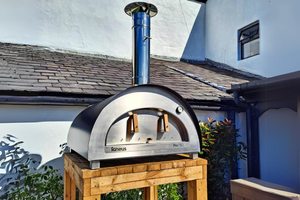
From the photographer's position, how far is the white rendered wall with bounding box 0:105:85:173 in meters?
4.01

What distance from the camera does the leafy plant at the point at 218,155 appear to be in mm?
4758

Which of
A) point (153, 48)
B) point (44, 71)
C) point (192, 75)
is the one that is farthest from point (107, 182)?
point (153, 48)

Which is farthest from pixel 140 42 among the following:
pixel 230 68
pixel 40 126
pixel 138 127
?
pixel 230 68

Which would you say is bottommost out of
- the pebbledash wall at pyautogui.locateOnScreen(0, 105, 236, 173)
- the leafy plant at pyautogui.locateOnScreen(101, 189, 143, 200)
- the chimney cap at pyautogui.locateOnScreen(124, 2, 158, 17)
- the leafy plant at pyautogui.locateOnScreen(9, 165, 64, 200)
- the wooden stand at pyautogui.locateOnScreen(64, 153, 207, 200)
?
the leafy plant at pyautogui.locateOnScreen(101, 189, 143, 200)

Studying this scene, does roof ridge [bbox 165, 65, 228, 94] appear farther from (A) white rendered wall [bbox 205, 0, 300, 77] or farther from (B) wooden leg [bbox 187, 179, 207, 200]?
(B) wooden leg [bbox 187, 179, 207, 200]

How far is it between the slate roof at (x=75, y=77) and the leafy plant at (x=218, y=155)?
0.84 metres

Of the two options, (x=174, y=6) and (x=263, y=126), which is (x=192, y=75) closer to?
(x=263, y=126)

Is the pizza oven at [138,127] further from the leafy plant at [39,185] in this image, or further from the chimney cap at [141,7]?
the leafy plant at [39,185]

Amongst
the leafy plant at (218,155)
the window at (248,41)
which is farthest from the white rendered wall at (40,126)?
the window at (248,41)

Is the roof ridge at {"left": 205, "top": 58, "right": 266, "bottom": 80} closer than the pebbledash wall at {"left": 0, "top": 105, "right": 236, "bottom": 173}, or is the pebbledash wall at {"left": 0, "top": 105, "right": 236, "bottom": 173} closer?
the pebbledash wall at {"left": 0, "top": 105, "right": 236, "bottom": 173}

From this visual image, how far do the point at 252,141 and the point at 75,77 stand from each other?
471 cm

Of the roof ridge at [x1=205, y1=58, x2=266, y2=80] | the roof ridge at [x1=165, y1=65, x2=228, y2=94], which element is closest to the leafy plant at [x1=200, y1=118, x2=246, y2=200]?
the roof ridge at [x1=165, y1=65, x2=228, y2=94]

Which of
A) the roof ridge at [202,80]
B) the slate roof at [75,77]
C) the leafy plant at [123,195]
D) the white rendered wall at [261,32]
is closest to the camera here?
the leafy plant at [123,195]

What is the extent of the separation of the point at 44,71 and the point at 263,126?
5.63 m
